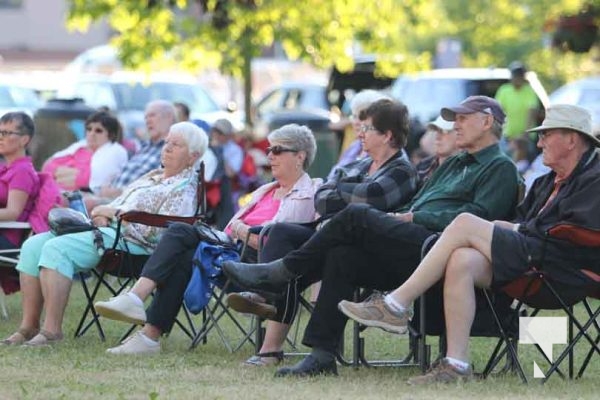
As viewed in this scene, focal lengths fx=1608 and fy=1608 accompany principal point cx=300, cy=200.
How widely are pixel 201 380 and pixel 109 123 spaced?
4.87 meters

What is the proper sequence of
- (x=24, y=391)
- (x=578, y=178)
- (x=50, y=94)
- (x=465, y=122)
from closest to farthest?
(x=24, y=391)
(x=578, y=178)
(x=465, y=122)
(x=50, y=94)

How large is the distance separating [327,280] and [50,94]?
18.4 m

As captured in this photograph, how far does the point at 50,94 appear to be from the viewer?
25.5m

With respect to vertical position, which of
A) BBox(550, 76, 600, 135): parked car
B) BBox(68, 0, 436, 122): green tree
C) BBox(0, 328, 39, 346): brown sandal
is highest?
BBox(68, 0, 436, 122): green tree

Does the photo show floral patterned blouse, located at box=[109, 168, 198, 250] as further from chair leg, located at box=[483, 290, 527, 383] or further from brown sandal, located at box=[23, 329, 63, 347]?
chair leg, located at box=[483, 290, 527, 383]

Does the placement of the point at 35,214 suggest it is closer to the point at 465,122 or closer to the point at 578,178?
the point at 465,122

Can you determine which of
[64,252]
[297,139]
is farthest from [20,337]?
[297,139]

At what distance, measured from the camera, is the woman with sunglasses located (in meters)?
8.08

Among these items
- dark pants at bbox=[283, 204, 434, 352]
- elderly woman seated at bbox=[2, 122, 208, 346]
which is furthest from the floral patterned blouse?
dark pants at bbox=[283, 204, 434, 352]

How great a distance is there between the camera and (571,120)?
7.57 m

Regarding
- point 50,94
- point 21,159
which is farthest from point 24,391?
point 50,94

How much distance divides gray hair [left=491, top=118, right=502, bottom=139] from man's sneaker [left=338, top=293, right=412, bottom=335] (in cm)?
111

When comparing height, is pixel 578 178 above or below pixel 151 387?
above

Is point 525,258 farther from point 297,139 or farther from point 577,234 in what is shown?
point 297,139
